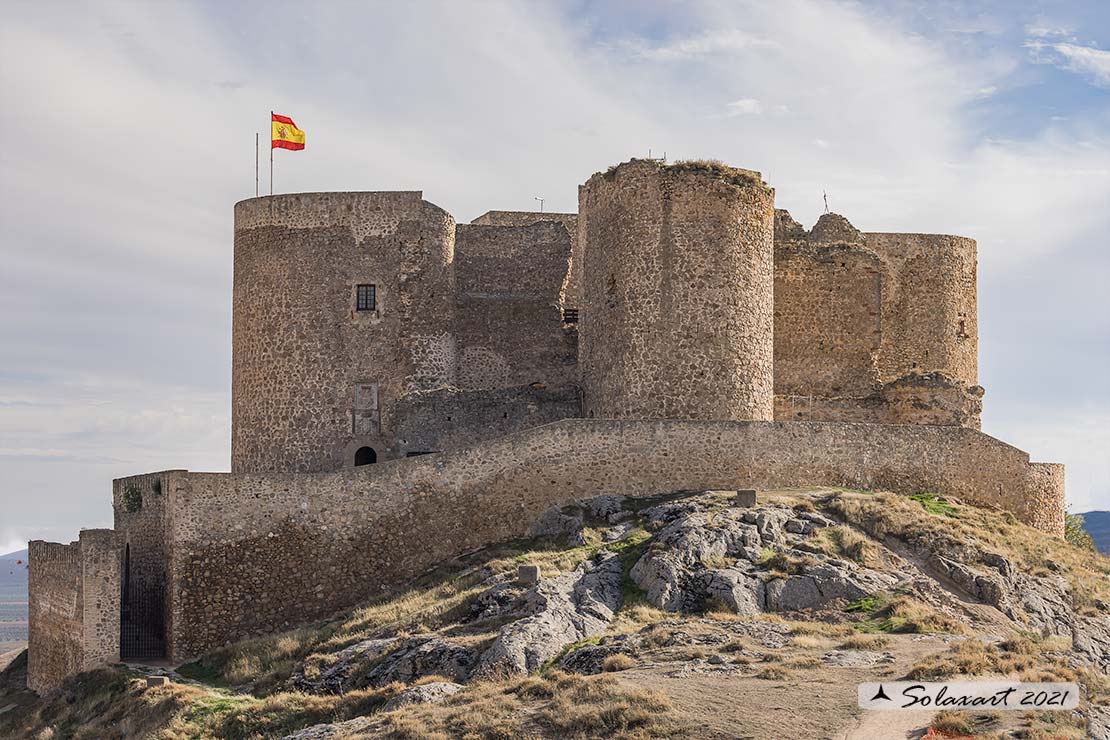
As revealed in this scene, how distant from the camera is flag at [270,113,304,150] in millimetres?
36406

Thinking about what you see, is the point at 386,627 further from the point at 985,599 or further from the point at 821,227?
the point at 821,227

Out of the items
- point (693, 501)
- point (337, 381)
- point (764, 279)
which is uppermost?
point (764, 279)

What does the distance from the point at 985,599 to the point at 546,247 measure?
14913 mm

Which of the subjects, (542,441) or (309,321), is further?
(309,321)

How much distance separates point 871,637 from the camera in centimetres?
2136

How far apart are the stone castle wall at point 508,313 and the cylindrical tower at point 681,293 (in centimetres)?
320

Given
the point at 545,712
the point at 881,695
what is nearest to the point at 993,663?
the point at 881,695

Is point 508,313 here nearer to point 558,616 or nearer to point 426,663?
point 558,616

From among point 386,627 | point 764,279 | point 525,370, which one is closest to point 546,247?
point 525,370

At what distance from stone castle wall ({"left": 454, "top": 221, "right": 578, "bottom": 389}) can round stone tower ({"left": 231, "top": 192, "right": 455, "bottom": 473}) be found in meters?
0.62

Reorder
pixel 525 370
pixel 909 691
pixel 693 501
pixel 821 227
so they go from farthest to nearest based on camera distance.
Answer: pixel 821 227, pixel 525 370, pixel 693 501, pixel 909 691

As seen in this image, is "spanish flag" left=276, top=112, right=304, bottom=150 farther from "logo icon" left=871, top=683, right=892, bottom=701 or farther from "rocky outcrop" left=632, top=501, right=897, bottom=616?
"logo icon" left=871, top=683, right=892, bottom=701

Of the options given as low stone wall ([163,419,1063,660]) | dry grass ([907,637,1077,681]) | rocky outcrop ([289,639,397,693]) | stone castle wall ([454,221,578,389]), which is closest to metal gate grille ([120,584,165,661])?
low stone wall ([163,419,1063,660])

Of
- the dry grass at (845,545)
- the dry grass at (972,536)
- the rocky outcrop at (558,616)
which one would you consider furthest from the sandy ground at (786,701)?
the dry grass at (972,536)
